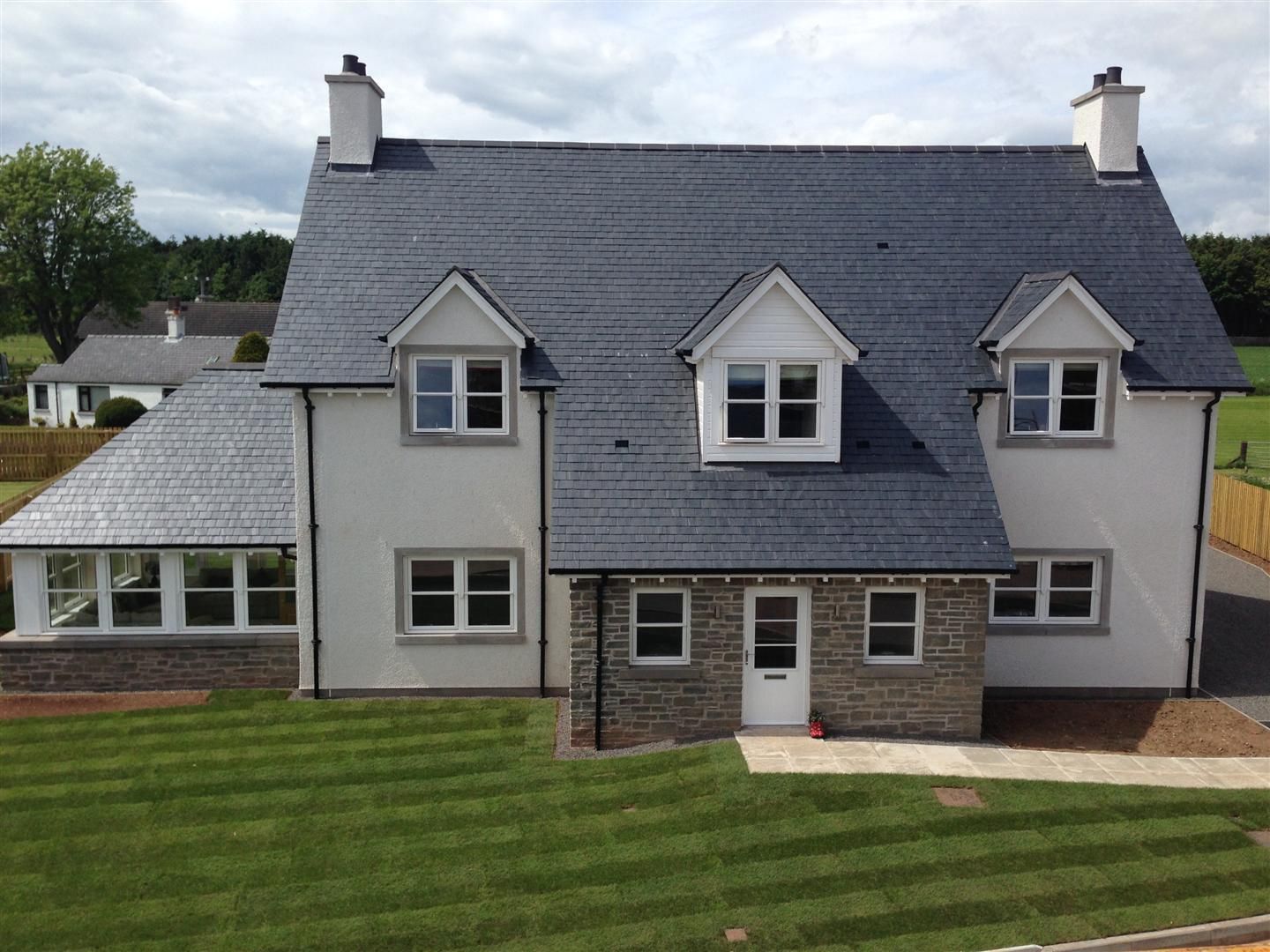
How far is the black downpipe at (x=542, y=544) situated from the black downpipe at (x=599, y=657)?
2.39m

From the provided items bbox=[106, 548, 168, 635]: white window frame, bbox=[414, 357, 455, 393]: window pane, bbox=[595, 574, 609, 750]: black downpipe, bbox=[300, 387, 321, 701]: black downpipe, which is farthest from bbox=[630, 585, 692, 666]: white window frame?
bbox=[106, 548, 168, 635]: white window frame

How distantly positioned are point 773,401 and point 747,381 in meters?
0.58

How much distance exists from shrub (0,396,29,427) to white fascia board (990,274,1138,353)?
61.0 meters

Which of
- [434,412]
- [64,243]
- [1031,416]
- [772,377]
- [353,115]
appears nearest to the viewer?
[772,377]

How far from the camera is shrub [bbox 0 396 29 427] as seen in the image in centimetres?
6112

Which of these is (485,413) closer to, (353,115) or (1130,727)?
(353,115)

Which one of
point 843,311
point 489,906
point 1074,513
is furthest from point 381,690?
point 1074,513

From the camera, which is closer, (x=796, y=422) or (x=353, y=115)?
(x=796, y=422)

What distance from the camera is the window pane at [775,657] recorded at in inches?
642

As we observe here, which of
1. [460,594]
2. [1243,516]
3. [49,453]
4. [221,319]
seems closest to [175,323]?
[221,319]

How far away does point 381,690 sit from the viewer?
18.1m

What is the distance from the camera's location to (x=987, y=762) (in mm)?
15039

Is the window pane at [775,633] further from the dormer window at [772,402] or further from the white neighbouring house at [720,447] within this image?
the dormer window at [772,402]

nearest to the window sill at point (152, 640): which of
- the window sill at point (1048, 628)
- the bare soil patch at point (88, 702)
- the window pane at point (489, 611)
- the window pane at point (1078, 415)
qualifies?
the bare soil patch at point (88, 702)
